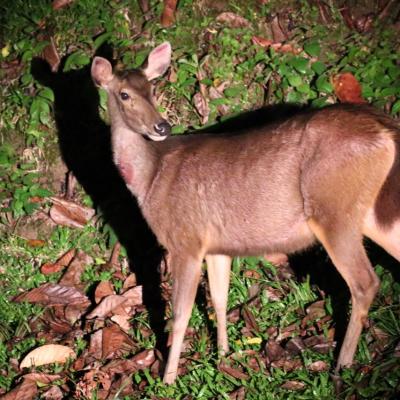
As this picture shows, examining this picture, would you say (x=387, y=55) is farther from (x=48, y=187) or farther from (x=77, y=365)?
(x=77, y=365)

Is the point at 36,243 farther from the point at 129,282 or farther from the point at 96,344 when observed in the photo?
the point at 96,344

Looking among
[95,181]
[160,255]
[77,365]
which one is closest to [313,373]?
[77,365]

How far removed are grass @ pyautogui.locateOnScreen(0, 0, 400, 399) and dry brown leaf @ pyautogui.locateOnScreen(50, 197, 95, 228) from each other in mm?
91

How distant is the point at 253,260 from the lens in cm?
669

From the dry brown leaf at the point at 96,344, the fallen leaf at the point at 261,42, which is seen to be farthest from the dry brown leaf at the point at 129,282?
the fallen leaf at the point at 261,42

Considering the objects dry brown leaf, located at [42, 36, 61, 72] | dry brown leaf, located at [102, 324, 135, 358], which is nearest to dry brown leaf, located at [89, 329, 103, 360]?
dry brown leaf, located at [102, 324, 135, 358]

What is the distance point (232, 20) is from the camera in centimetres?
805

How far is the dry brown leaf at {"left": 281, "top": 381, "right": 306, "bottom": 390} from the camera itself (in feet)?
17.2

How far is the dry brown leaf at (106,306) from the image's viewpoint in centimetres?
643

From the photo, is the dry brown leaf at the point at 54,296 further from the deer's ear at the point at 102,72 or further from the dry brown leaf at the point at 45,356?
the deer's ear at the point at 102,72

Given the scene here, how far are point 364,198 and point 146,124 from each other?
170 centimetres

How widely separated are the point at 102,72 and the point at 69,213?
208cm

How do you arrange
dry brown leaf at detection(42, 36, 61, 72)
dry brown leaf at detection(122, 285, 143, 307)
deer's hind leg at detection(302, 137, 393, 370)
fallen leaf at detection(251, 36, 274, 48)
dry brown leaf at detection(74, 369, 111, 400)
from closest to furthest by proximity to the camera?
deer's hind leg at detection(302, 137, 393, 370) < dry brown leaf at detection(74, 369, 111, 400) < dry brown leaf at detection(122, 285, 143, 307) < fallen leaf at detection(251, 36, 274, 48) < dry brown leaf at detection(42, 36, 61, 72)

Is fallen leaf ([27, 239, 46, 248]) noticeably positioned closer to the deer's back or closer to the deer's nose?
the deer's back
